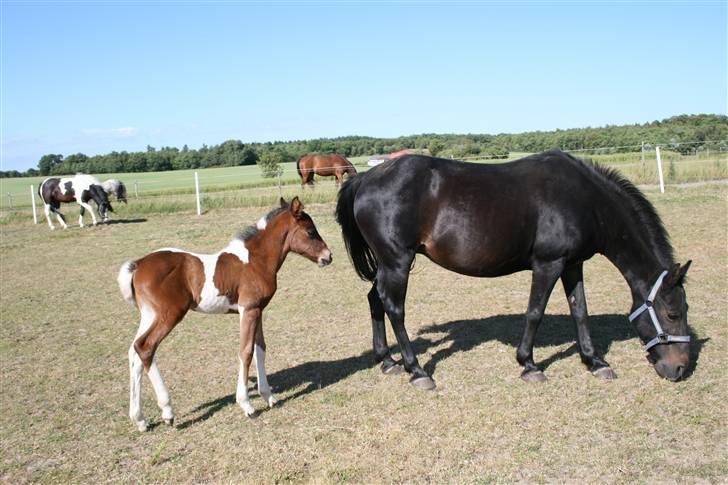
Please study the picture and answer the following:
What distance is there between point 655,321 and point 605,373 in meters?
0.67

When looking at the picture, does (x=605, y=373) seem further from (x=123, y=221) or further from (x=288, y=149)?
(x=288, y=149)

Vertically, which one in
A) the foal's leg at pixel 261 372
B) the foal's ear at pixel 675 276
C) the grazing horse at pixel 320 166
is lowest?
the foal's leg at pixel 261 372

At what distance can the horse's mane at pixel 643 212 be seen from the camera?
5309 mm

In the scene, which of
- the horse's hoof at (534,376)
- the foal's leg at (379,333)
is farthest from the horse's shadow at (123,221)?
the horse's hoof at (534,376)

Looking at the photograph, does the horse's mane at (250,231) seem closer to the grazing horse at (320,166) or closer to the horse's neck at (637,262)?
the horse's neck at (637,262)

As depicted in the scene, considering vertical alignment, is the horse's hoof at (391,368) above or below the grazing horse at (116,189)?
below

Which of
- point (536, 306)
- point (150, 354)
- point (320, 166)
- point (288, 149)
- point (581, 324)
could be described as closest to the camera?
point (150, 354)

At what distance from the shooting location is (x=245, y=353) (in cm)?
486

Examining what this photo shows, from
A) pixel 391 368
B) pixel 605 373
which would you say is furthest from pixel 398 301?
pixel 605 373

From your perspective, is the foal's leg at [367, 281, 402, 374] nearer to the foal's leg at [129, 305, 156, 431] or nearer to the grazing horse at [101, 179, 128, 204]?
the foal's leg at [129, 305, 156, 431]

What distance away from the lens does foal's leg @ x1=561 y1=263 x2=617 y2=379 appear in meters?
5.43

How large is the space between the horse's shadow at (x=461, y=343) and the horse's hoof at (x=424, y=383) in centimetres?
43

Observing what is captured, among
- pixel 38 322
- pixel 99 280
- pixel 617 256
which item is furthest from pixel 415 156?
pixel 99 280

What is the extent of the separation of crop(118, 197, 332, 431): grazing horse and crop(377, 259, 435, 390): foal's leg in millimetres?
685
